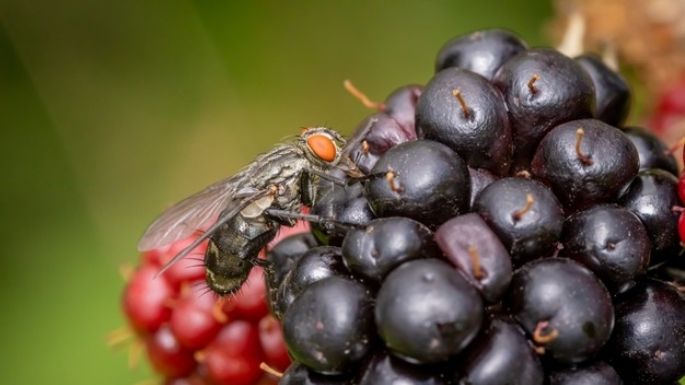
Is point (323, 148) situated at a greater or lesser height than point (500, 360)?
greater

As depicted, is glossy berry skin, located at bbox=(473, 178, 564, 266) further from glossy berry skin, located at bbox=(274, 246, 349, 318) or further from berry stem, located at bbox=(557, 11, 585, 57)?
berry stem, located at bbox=(557, 11, 585, 57)

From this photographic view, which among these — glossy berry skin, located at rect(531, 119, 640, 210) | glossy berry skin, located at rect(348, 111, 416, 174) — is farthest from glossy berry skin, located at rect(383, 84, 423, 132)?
glossy berry skin, located at rect(531, 119, 640, 210)

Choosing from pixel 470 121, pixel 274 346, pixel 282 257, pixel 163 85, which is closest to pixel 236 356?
pixel 274 346

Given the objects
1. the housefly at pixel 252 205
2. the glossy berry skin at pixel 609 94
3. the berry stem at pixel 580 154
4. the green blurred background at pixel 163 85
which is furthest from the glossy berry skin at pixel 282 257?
the green blurred background at pixel 163 85

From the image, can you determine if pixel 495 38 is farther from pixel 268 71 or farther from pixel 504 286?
pixel 268 71

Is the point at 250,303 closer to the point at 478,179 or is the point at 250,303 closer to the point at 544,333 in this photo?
the point at 478,179
